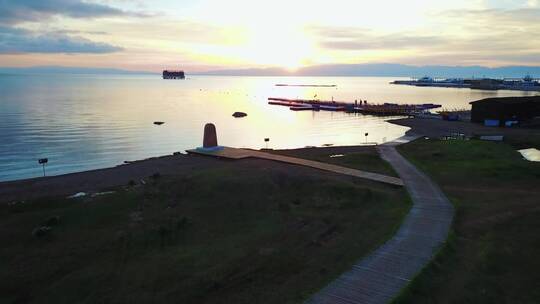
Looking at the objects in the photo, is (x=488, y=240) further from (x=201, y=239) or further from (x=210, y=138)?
(x=210, y=138)

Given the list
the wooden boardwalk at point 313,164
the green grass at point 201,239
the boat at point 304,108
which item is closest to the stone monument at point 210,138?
the wooden boardwalk at point 313,164

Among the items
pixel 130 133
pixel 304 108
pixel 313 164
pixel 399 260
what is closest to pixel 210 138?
pixel 313 164

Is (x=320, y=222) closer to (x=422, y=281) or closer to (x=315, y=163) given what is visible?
Answer: (x=422, y=281)

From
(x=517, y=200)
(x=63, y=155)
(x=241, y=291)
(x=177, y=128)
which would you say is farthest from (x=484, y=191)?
(x=177, y=128)

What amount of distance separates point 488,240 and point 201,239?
37.1 feet

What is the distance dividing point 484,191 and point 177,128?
55.6 meters

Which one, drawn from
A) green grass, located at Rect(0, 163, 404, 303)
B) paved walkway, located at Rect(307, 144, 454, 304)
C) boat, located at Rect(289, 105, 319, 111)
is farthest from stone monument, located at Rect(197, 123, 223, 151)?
boat, located at Rect(289, 105, 319, 111)

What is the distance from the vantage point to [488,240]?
50.5 feet

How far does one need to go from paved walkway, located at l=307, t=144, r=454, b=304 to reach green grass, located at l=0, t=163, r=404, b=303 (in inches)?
19.0

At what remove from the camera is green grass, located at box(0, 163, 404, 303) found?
42.1ft

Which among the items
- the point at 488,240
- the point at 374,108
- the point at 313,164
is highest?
the point at 374,108

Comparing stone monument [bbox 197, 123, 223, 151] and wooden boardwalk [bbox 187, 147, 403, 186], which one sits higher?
stone monument [bbox 197, 123, 223, 151]

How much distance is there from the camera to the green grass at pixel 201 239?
42.1 ft

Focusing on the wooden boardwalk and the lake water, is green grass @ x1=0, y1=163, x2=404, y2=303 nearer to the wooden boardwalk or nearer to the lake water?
the wooden boardwalk
